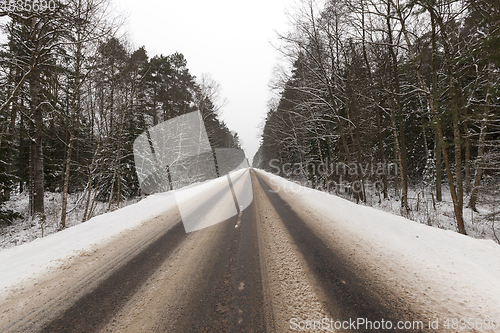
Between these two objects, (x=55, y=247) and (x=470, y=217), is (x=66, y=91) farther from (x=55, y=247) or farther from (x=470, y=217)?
(x=470, y=217)

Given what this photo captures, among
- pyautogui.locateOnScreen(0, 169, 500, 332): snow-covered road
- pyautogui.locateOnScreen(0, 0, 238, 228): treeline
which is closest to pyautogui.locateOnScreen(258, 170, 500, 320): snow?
pyautogui.locateOnScreen(0, 169, 500, 332): snow-covered road

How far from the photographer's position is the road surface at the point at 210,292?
193 centimetres

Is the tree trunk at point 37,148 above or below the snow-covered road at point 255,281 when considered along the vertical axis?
above

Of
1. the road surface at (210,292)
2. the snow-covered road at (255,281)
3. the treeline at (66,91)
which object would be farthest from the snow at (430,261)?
the treeline at (66,91)

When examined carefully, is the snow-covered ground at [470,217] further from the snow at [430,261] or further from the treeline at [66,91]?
the treeline at [66,91]

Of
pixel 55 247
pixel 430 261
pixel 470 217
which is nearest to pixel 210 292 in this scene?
pixel 430 261

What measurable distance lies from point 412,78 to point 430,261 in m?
13.4

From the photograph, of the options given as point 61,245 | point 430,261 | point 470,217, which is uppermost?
point 61,245

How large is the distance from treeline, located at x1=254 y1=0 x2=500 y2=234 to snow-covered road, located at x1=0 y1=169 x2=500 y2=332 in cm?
419

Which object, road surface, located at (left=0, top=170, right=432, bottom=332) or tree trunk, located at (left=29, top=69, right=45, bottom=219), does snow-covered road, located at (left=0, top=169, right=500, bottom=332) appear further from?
tree trunk, located at (left=29, top=69, right=45, bottom=219)

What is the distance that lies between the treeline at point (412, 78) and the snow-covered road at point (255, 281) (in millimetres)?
4194

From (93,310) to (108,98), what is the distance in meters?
9.47

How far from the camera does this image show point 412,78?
11.7m

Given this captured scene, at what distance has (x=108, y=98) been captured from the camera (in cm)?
870
